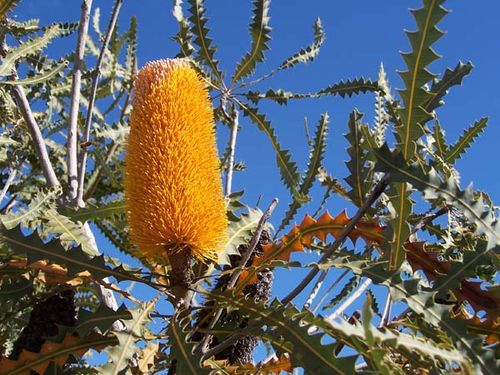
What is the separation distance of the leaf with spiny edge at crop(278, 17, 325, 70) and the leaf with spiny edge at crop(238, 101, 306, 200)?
0.98 ft

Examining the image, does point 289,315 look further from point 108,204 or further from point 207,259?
point 108,204

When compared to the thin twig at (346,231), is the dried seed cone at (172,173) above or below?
Answer: above

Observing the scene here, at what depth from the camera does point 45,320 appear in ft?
4.84

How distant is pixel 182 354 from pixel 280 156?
1.02 m

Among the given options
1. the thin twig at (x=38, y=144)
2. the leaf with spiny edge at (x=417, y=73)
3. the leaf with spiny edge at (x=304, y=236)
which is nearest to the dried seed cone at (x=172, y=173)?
the leaf with spiny edge at (x=304, y=236)

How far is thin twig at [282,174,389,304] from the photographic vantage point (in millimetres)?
1211

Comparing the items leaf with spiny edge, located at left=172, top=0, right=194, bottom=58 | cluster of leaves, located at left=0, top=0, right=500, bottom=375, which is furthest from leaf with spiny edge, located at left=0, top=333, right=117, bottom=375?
leaf with spiny edge, located at left=172, top=0, right=194, bottom=58

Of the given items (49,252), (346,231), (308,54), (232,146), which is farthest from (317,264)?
(308,54)

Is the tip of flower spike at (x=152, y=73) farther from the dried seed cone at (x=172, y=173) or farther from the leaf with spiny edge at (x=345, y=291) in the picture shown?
the leaf with spiny edge at (x=345, y=291)

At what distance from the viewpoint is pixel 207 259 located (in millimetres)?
1571

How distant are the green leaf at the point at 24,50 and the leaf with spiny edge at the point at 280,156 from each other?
0.65m

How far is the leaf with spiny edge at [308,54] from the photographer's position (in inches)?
96.6

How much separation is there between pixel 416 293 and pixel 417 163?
0.21 meters

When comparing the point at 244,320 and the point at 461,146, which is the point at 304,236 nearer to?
the point at 244,320
